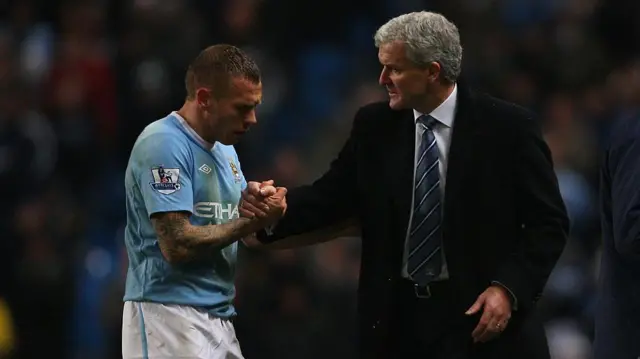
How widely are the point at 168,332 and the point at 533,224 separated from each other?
1.27 meters

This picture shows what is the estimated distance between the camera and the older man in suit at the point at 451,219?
14.5ft

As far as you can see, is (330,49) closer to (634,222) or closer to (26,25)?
(26,25)

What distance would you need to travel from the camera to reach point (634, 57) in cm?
935

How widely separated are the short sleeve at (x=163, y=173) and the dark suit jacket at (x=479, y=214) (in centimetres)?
74

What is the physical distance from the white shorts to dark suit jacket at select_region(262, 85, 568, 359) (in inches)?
23.4

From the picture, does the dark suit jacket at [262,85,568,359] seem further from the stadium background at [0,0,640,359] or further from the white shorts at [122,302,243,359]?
the stadium background at [0,0,640,359]

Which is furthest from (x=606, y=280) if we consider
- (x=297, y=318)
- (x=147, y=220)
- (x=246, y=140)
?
(x=246, y=140)

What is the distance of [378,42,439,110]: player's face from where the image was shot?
4.47 m

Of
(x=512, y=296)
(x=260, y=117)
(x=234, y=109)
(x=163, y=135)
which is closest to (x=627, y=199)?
(x=512, y=296)

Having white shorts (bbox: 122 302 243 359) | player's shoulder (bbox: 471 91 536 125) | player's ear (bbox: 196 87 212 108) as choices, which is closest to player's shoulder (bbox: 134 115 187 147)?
player's ear (bbox: 196 87 212 108)

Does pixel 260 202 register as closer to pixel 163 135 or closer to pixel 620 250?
pixel 163 135

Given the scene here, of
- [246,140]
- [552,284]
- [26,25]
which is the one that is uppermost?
[26,25]

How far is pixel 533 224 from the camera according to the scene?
444 centimetres

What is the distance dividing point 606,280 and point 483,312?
48 centimetres
